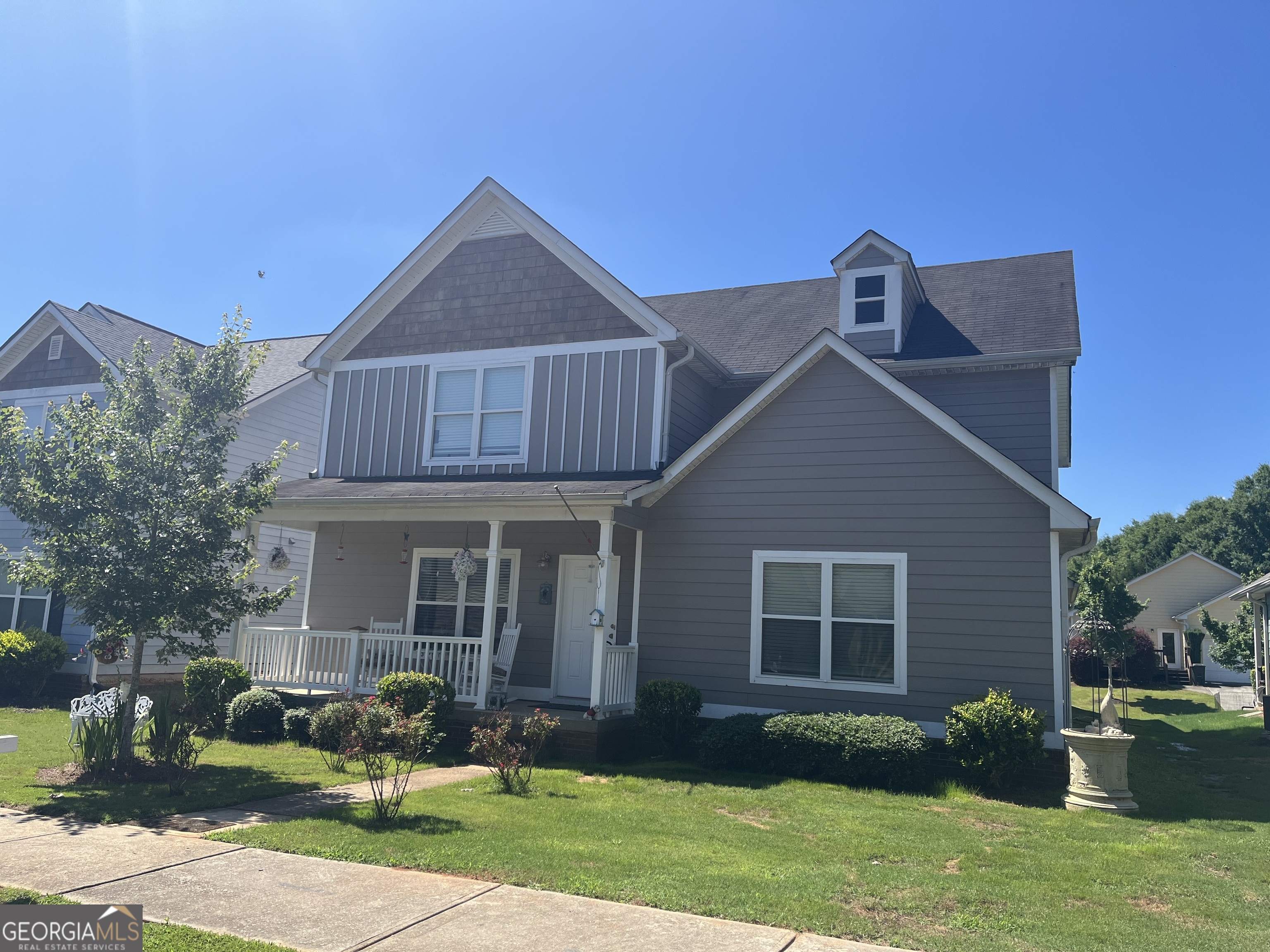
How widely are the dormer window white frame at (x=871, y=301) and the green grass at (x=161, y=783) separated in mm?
10933

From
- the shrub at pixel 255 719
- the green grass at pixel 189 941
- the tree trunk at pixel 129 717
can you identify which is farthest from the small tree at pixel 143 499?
the green grass at pixel 189 941

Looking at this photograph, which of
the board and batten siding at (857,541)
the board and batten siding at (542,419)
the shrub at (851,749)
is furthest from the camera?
the board and batten siding at (542,419)

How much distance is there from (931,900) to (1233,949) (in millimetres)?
1721

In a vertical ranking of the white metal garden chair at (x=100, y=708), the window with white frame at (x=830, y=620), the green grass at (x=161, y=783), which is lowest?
the green grass at (x=161, y=783)

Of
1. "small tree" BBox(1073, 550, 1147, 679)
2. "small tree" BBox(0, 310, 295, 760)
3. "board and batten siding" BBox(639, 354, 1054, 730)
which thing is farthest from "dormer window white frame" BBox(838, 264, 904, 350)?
"small tree" BBox(1073, 550, 1147, 679)

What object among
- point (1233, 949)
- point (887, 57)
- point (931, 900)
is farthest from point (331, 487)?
point (1233, 949)

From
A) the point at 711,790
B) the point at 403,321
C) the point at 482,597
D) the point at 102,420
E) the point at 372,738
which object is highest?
the point at 403,321

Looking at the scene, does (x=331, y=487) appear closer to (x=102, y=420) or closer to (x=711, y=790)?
(x=102, y=420)

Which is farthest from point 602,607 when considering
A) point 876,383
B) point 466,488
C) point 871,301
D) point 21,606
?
A: point 21,606

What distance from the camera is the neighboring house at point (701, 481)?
39.5 ft

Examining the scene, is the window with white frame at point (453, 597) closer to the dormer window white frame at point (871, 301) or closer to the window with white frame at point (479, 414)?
the window with white frame at point (479, 414)

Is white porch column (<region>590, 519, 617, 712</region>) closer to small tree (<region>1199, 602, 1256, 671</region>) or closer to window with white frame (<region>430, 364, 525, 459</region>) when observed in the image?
window with white frame (<region>430, 364, 525, 459</region>)

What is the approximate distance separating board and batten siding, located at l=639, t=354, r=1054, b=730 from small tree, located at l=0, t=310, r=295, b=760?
587cm

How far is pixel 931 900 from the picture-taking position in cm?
618
